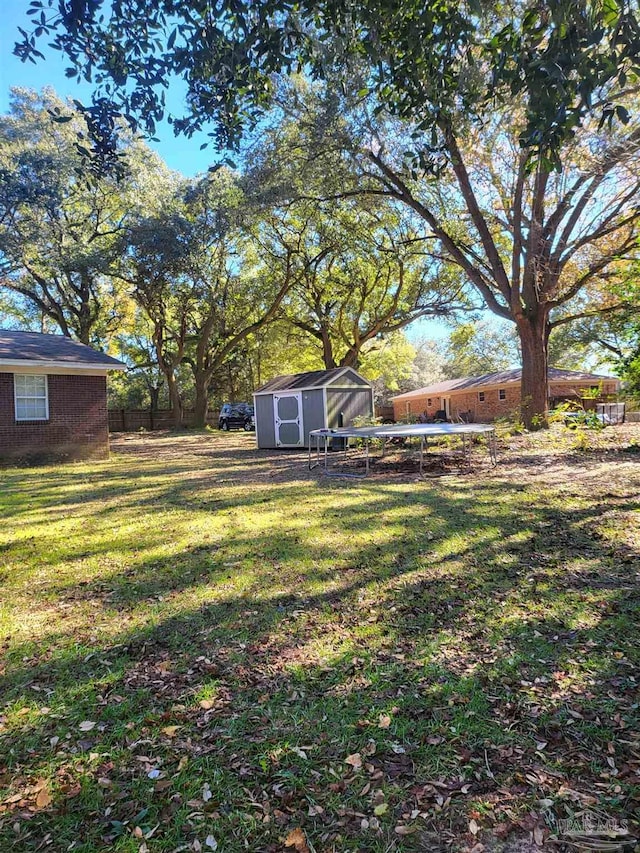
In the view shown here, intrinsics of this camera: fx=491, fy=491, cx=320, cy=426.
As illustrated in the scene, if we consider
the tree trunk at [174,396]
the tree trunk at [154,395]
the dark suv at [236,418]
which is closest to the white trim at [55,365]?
the tree trunk at [174,396]

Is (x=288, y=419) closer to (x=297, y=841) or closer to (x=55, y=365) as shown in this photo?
(x=55, y=365)

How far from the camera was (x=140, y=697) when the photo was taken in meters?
2.58

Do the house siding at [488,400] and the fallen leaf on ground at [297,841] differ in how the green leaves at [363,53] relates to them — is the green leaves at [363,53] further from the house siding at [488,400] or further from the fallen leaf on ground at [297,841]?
the house siding at [488,400]

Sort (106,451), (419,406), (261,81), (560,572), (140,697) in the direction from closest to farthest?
(140,697), (261,81), (560,572), (106,451), (419,406)

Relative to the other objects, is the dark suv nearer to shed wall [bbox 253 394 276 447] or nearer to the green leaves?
shed wall [bbox 253 394 276 447]

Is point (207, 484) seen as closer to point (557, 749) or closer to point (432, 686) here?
point (432, 686)

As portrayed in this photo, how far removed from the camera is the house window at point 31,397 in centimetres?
1259

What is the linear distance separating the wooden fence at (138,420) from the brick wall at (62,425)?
1554 cm

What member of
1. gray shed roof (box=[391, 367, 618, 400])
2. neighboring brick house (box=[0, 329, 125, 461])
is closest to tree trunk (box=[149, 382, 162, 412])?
gray shed roof (box=[391, 367, 618, 400])

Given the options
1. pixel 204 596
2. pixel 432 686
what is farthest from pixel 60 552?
pixel 432 686

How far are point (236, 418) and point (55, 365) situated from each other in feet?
58.8

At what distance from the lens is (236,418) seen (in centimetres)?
3061

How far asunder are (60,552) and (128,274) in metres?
18.6

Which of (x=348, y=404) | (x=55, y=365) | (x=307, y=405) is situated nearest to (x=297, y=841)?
(x=55, y=365)
